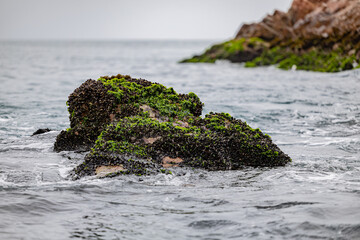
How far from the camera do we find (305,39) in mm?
41906

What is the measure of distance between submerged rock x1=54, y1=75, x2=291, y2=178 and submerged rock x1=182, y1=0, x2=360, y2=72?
25.1 metres

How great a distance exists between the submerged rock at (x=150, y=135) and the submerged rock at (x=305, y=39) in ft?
82.3

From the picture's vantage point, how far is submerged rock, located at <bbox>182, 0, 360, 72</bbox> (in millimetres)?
35969

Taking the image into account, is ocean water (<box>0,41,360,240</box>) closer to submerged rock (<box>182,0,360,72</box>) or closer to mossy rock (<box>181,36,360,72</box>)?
mossy rock (<box>181,36,360,72</box>)

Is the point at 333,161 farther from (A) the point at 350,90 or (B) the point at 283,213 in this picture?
(A) the point at 350,90

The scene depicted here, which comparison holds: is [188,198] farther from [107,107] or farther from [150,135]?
[107,107]

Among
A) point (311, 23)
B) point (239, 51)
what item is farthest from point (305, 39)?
point (239, 51)

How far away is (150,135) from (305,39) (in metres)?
36.4

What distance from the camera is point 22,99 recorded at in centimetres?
1934

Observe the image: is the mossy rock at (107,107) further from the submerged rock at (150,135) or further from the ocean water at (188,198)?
the ocean water at (188,198)

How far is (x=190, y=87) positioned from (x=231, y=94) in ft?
14.5

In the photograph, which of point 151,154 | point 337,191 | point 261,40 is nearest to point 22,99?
point 151,154

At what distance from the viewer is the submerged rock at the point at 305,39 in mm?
35969

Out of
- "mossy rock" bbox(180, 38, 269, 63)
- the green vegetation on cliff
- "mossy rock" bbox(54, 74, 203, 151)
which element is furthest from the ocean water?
"mossy rock" bbox(180, 38, 269, 63)
